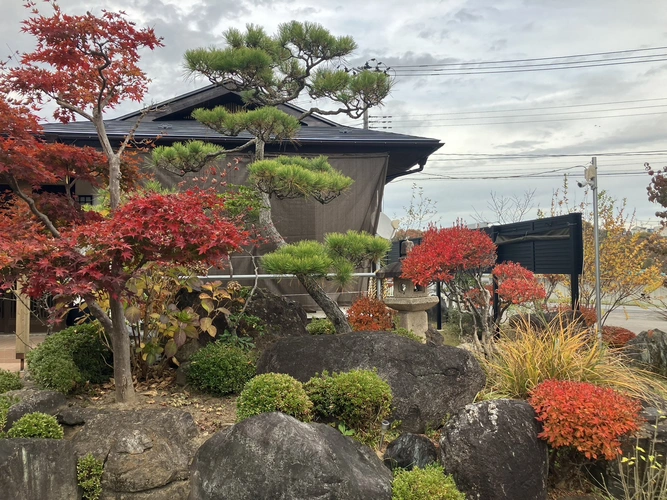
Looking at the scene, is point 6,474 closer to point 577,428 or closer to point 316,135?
point 577,428

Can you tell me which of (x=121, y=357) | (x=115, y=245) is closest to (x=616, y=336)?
(x=121, y=357)

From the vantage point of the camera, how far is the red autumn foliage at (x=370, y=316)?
19.9 feet

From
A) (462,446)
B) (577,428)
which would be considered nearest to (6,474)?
(462,446)

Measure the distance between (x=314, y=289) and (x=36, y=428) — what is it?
2815mm

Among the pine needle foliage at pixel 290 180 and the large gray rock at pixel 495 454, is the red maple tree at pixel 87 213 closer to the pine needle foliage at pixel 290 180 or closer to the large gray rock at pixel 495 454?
the pine needle foliage at pixel 290 180

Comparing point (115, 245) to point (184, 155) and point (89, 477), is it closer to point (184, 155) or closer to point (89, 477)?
point (89, 477)

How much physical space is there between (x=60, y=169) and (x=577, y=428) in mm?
4333

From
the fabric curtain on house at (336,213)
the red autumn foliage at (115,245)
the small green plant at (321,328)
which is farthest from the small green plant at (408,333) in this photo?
the red autumn foliage at (115,245)

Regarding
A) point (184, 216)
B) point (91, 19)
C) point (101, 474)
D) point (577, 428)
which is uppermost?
point (91, 19)

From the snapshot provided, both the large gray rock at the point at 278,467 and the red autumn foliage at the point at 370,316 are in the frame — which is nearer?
the large gray rock at the point at 278,467

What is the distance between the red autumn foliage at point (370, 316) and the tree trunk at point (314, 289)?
1.93 ft

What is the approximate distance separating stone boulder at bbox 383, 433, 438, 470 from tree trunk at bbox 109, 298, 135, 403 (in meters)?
2.10

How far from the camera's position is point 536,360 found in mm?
4105

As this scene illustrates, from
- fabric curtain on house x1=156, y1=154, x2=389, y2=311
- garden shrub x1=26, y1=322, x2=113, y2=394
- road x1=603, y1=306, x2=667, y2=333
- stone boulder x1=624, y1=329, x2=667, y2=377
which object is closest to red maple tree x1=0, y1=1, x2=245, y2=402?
garden shrub x1=26, y1=322, x2=113, y2=394
